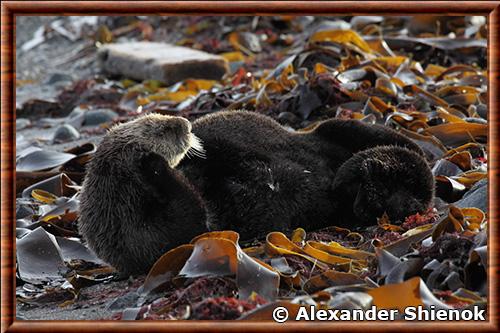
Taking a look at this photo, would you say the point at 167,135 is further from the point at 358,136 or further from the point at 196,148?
the point at 358,136

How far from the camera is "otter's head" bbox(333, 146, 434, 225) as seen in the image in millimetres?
4559

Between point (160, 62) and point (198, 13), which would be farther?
point (160, 62)

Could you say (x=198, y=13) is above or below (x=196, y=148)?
above

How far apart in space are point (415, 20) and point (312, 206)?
533cm

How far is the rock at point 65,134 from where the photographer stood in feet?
25.1

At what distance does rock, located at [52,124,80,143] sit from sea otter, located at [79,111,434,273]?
124 inches

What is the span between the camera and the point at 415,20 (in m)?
9.35

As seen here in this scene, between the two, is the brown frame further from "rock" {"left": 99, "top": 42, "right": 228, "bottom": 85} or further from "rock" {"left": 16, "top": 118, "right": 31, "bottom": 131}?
"rock" {"left": 99, "top": 42, "right": 228, "bottom": 85}

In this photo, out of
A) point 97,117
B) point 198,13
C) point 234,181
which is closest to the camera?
point 198,13

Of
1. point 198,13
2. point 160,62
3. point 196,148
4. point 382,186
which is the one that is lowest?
point 382,186

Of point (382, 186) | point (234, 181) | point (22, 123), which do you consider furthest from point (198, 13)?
point (22, 123)

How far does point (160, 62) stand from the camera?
372 inches

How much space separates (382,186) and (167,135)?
118 cm

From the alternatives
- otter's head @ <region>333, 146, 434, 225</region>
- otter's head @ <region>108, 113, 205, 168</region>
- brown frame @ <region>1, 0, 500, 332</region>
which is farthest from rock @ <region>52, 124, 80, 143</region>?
brown frame @ <region>1, 0, 500, 332</region>
